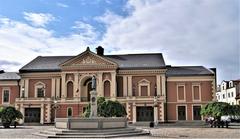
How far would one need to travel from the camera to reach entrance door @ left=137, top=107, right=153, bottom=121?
174ft

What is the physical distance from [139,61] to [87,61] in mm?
9039

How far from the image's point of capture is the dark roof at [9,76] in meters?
58.5

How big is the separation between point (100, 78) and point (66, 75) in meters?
5.62

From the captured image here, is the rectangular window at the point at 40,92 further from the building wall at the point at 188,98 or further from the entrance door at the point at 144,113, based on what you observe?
the building wall at the point at 188,98

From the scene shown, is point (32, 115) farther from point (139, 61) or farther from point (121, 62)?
point (139, 61)

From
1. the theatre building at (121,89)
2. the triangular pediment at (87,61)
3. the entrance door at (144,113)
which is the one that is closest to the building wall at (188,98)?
the theatre building at (121,89)

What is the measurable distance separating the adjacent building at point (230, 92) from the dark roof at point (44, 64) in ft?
118

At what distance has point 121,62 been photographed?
57.9 metres

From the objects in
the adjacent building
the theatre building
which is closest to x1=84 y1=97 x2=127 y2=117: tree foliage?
the theatre building

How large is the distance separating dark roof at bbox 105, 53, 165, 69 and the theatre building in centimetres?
17

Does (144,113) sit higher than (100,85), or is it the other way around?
(100,85)

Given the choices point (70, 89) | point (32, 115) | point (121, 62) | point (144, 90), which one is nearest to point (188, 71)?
point (144, 90)

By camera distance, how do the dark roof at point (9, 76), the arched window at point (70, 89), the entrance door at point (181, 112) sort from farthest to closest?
1. the dark roof at point (9, 76)
2. the arched window at point (70, 89)
3. the entrance door at point (181, 112)

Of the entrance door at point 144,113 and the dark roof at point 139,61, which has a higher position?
the dark roof at point 139,61
